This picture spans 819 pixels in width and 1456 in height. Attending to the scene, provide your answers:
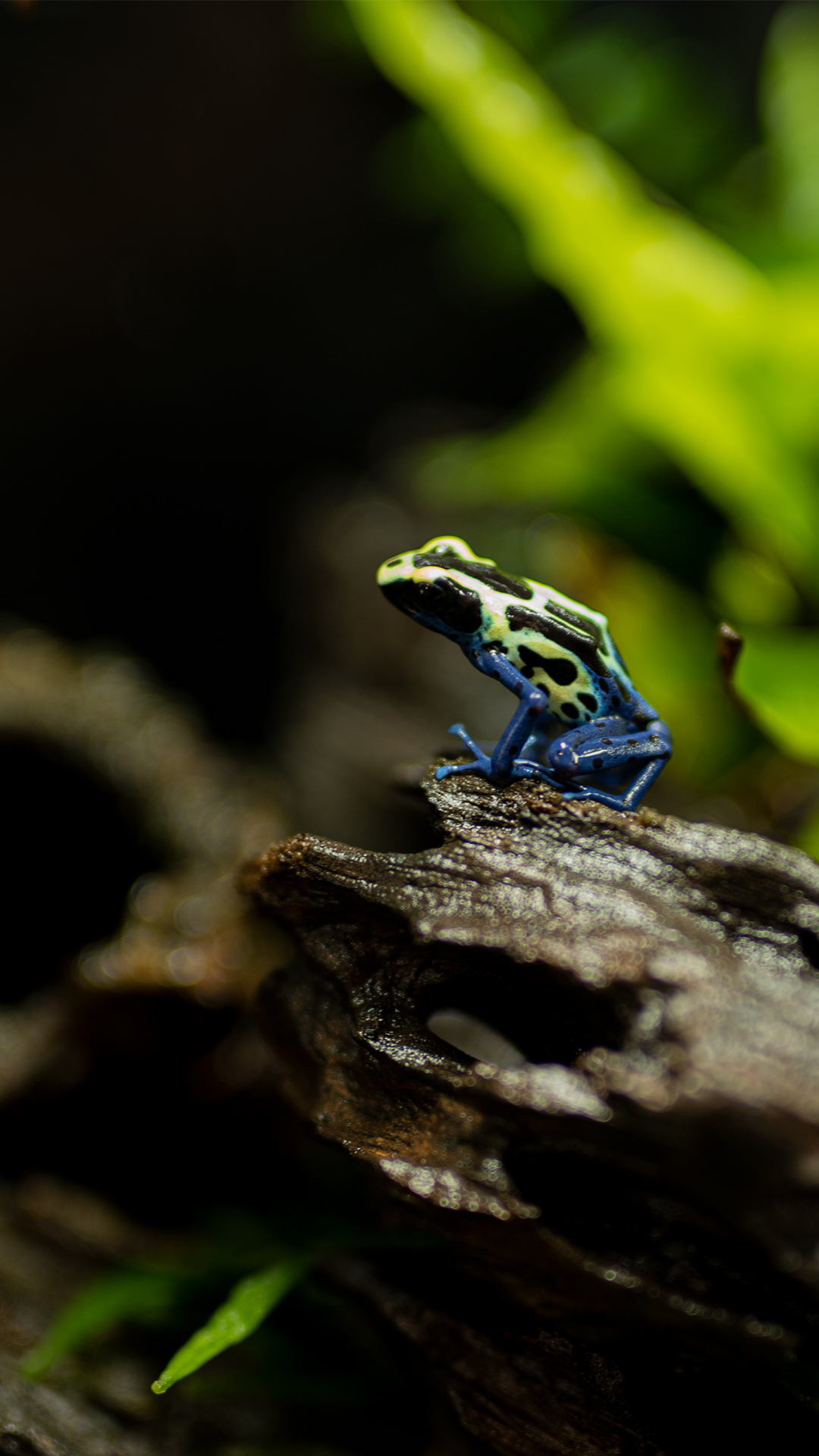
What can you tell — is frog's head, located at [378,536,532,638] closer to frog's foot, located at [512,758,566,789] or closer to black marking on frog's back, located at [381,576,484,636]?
black marking on frog's back, located at [381,576,484,636]

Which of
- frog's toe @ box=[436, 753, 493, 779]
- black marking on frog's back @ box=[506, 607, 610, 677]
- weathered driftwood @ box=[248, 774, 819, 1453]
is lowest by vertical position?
weathered driftwood @ box=[248, 774, 819, 1453]

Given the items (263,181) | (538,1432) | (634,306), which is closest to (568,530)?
(634,306)

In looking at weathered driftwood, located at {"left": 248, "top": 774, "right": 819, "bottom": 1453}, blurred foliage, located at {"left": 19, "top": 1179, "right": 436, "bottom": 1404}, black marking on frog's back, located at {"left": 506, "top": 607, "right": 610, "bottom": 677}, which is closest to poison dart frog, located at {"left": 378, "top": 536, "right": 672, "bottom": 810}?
black marking on frog's back, located at {"left": 506, "top": 607, "right": 610, "bottom": 677}

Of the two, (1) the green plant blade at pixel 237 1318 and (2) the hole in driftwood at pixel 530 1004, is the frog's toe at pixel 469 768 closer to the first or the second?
(2) the hole in driftwood at pixel 530 1004

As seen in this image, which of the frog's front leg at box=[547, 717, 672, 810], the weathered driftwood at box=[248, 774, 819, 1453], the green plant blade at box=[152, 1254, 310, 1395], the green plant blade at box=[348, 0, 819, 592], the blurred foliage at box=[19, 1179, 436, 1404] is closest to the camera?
the weathered driftwood at box=[248, 774, 819, 1453]

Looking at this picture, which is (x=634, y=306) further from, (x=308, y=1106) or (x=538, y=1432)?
(x=538, y=1432)

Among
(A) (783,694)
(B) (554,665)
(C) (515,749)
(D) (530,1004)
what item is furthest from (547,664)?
(A) (783,694)

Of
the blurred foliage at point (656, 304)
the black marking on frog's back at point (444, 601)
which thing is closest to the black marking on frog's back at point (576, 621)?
the black marking on frog's back at point (444, 601)
